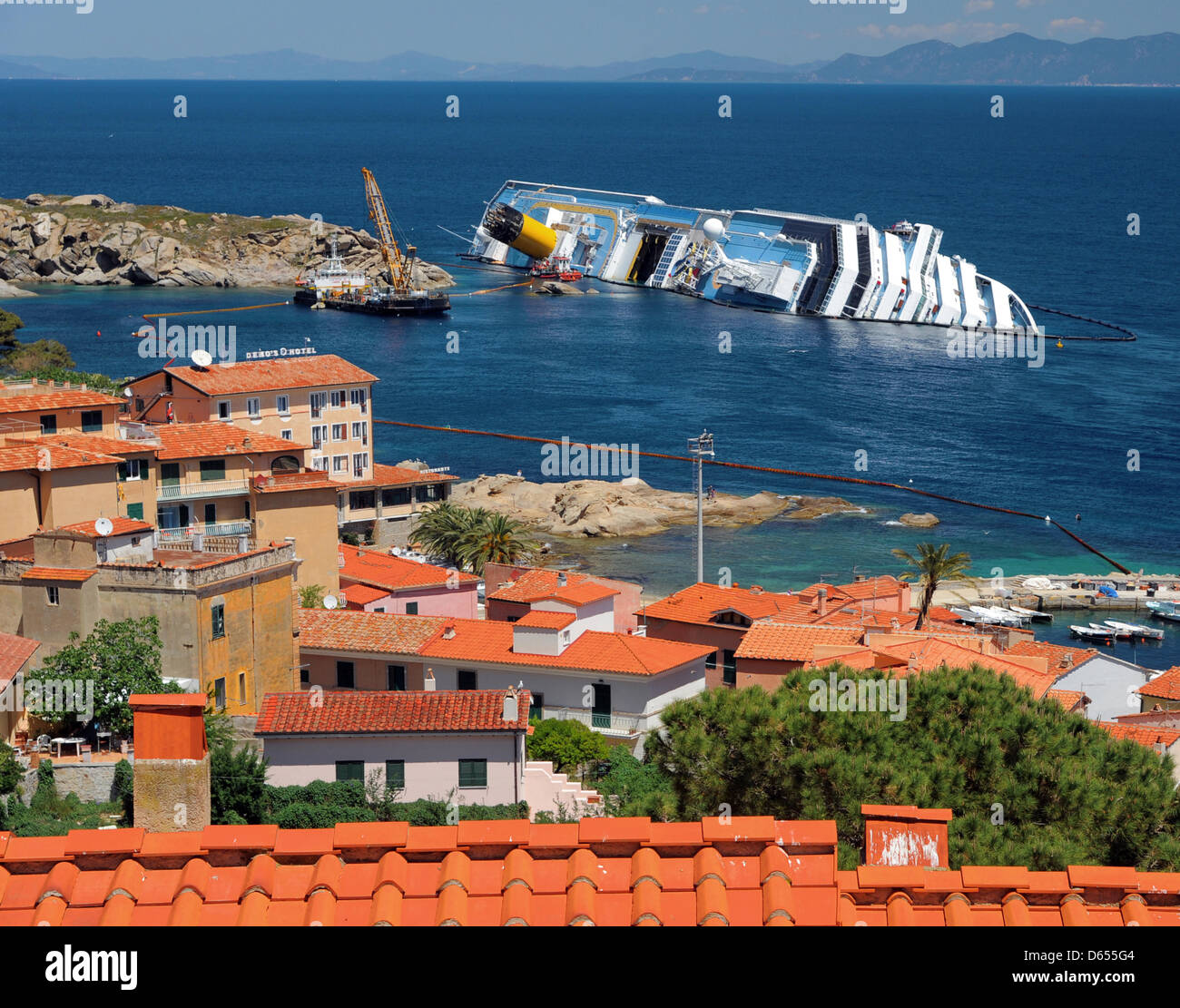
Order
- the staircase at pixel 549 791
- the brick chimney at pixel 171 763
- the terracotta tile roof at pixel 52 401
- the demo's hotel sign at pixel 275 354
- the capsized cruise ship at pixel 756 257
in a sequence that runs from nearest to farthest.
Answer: the brick chimney at pixel 171 763 < the staircase at pixel 549 791 < the terracotta tile roof at pixel 52 401 < the demo's hotel sign at pixel 275 354 < the capsized cruise ship at pixel 756 257

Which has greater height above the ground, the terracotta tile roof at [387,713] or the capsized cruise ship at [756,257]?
the capsized cruise ship at [756,257]

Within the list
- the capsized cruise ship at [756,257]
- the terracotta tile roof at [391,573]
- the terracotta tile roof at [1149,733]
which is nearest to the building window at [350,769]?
the terracotta tile roof at [1149,733]

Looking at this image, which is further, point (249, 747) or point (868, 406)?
point (868, 406)

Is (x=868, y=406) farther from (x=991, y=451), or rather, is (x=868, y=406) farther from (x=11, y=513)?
(x=11, y=513)

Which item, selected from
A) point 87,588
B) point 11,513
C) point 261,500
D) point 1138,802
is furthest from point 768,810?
point 261,500

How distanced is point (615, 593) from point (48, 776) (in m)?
15.2

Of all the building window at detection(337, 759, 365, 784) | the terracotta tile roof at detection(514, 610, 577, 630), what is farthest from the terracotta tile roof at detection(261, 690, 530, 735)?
the terracotta tile roof at detection(514, 610, 577, 630)

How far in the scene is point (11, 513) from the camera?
35.3 metres

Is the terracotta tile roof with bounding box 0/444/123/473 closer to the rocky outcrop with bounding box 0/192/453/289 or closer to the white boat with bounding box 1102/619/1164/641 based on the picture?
the white boat with bounding box 1102/619/1164/641

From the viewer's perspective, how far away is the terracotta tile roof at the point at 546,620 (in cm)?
3366

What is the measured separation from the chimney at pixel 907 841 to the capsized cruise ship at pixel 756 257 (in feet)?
341

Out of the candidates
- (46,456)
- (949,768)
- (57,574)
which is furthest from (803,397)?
(949,768)

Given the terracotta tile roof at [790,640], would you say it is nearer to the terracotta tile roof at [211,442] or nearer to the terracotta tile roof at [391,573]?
the terracotta tile roof at [391,573]
